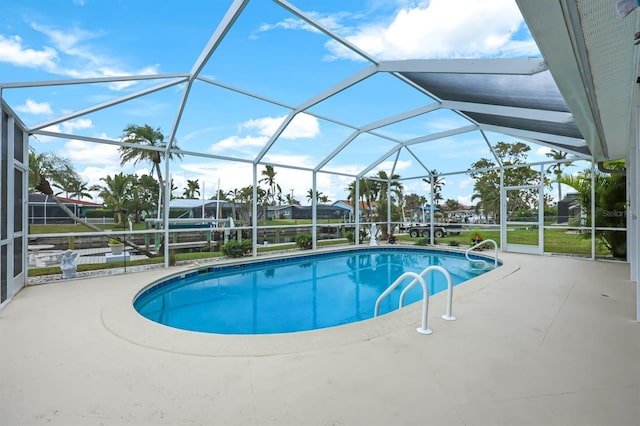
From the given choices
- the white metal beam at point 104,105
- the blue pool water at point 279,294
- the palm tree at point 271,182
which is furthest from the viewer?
the palm tree at point 271,182

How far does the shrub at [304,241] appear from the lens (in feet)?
35.6

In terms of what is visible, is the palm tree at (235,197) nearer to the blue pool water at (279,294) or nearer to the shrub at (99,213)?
the blue pool water at (279,294)

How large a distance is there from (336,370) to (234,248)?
6.90m

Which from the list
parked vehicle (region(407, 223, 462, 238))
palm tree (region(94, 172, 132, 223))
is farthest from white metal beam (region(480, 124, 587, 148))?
palm tree (region(94, 172, 132, 223))

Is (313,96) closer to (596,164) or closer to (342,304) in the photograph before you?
(342,304)

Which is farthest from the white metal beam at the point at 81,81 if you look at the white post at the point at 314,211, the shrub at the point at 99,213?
the white post at the point at 314,211

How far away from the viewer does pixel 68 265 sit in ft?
19.7

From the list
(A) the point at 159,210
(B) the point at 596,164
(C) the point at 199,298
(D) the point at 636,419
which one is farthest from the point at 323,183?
(D) the point at 636,419

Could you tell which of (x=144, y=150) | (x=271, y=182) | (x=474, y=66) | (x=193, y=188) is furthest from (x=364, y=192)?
(x=474, y=66)

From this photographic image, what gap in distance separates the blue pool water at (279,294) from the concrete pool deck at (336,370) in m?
1.34

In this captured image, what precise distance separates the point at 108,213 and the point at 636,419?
8.66m

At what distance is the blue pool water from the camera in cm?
485

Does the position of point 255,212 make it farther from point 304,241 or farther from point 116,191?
point 116,191

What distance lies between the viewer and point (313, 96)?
6.74m
